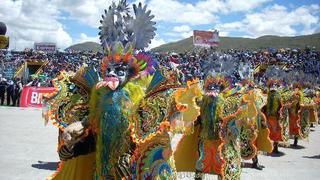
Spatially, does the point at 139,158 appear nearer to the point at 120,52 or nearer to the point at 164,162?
the point at 164,162

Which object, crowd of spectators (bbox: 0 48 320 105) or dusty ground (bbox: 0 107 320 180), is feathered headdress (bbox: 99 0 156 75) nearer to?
dusty ground (bbox: 0 107 320 180)

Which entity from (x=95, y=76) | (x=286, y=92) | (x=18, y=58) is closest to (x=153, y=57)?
(x=95, y=76)

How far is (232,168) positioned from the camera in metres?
6.74

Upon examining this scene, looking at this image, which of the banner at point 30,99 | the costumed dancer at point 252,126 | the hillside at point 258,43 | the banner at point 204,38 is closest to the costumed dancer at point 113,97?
the costumed dancer at point 252,126

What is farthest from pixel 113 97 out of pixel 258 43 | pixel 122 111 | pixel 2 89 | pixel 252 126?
pixel 258 43

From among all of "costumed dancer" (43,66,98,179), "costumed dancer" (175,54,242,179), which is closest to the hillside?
"costumed dancer" (175,54,242,179)

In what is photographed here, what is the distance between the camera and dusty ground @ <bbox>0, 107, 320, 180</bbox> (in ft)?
26.7

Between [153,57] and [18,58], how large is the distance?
37069 mm

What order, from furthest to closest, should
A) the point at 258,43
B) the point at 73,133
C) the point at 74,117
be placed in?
1. the point at 258,43
2. the point at 74,117
3. the point at 73,133

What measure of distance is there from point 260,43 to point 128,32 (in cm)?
10041

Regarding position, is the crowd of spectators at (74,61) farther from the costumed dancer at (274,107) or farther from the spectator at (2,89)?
the costumed dancer at (274,107)

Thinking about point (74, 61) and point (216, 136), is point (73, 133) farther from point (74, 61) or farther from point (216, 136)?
point (74, 61)

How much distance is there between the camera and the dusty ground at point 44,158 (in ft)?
26.7

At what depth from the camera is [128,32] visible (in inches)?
157
